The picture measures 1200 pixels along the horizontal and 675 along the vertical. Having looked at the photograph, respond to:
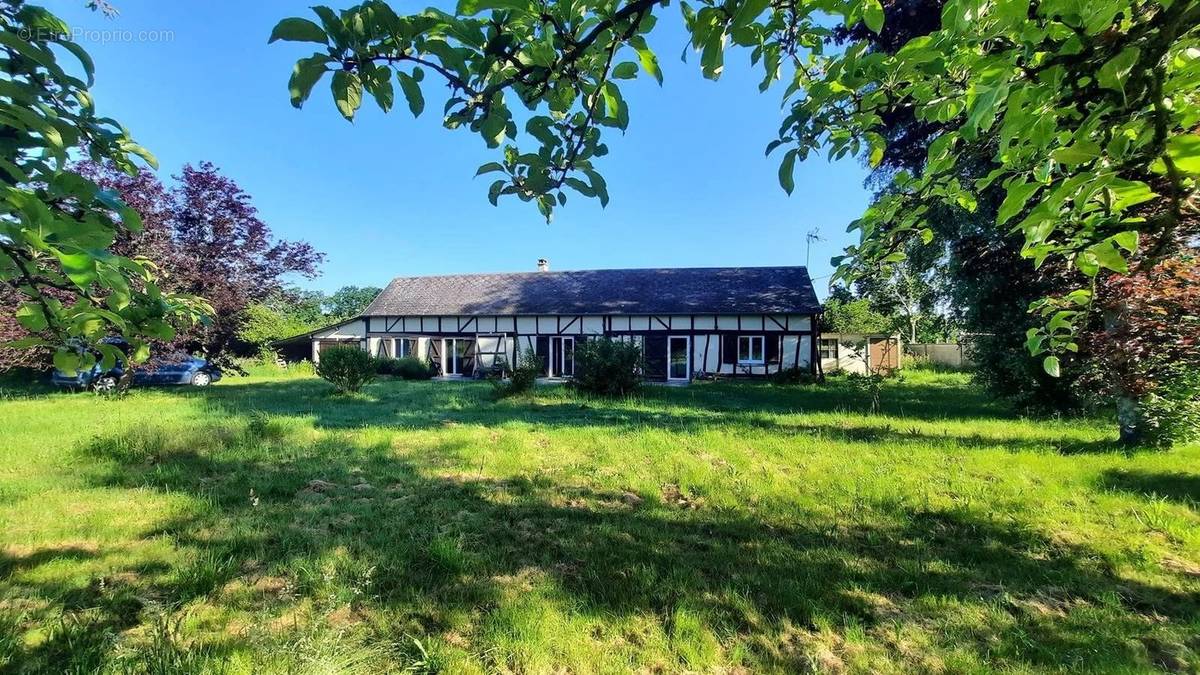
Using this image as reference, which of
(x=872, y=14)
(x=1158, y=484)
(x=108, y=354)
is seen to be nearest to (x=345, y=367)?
(x=108, y=354)

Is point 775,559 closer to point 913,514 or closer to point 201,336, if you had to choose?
point 913,514

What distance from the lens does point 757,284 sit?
2144cm

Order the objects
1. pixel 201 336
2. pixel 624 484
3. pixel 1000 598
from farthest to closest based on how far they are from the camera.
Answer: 1. pixel 201 336
2. pixel 624 484
3. pixel 1000 598

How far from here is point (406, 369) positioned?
20.5 m

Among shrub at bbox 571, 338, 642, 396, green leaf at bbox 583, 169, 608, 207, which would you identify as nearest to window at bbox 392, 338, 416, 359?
shrub at bbox 571, 338, 642, 396

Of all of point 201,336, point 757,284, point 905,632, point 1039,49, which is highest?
point 757,284

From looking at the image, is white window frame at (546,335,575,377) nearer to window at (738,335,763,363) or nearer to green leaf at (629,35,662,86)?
window at (738,335,763,363)

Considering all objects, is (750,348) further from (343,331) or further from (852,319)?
(343,331)

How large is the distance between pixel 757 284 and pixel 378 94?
21483 mm

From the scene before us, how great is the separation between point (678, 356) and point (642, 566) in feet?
56.2

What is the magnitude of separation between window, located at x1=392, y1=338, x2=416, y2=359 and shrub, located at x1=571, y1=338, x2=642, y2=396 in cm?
1317

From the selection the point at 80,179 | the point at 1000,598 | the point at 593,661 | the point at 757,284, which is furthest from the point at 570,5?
the point at 757,284

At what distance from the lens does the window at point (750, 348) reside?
1928 centimetres

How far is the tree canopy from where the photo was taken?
40.6 inches
